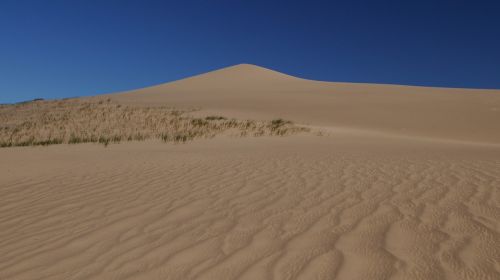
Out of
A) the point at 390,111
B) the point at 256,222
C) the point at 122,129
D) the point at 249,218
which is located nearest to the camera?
the point at 256,222

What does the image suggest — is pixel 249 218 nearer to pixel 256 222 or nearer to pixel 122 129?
pixel 256 222

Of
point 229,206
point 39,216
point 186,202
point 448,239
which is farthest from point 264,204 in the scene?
point 39,216

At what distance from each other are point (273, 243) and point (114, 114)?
19662 mm

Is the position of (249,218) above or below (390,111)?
below

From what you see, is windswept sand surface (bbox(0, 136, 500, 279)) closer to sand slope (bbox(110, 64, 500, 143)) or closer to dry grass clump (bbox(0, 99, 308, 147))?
dry grass clump (bbox(0, 99, 308, 147))

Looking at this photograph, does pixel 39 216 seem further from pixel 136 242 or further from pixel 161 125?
pixel 161 125

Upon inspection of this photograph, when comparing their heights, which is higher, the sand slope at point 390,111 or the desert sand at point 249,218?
A: the sand slope at point 390,111

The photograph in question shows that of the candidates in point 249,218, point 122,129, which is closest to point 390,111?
point 122,129

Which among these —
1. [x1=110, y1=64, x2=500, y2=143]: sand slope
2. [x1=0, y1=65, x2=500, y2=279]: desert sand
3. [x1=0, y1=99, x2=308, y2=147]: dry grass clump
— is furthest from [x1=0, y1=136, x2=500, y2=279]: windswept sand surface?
[x1=110, y1=64, x2=500, y2=143]: sand slope

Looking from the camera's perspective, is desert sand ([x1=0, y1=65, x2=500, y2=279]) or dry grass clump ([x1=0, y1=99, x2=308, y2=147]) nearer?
desert sand ([x1=0, y1=65, x2=500, y2=279])

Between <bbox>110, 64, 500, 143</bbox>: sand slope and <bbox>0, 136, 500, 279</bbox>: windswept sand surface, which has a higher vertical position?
<bbox>110, 64, 500, 143</bbox>: sand slope

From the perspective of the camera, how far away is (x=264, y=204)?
4.24 meters

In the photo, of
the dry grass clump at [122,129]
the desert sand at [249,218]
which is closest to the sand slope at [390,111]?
the dry grass clump at [122,129]

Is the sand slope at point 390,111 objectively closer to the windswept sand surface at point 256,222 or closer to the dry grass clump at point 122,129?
the dry grass clump at point 122,129
